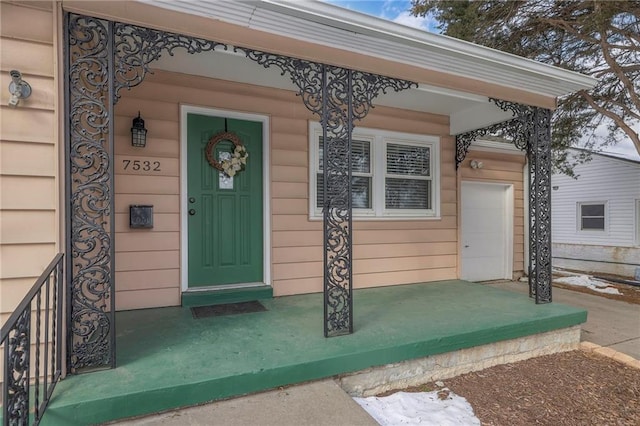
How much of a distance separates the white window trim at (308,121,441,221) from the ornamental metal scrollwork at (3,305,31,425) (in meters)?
2.87

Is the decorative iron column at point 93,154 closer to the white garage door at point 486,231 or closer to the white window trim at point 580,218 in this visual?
the white garage door at point 486,231

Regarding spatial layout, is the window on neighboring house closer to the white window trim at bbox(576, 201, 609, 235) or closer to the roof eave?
the white window trim at bbox(576, 201, 609, 235)

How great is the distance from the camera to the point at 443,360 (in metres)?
2.79

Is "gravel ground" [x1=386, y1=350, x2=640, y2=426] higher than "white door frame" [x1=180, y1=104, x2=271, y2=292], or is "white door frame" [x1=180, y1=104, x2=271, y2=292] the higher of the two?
"white door frame" [x1=180, y1=104, x2=271, y2=292]

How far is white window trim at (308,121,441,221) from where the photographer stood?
4086 mm

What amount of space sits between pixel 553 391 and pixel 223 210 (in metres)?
3.41

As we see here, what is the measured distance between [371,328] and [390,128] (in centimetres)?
278

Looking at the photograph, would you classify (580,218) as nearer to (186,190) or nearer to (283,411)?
(186,190)

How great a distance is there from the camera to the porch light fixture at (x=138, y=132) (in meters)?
3.22

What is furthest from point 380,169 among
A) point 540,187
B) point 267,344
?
point 267,344

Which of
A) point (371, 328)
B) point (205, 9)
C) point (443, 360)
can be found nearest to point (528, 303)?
point (443, 360)

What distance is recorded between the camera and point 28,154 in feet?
6.22

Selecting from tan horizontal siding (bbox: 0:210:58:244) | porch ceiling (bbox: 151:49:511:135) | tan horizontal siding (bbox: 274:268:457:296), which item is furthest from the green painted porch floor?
porch ceiling (bbox: 151:49:511:135)

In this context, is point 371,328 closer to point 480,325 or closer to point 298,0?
point 480,325
